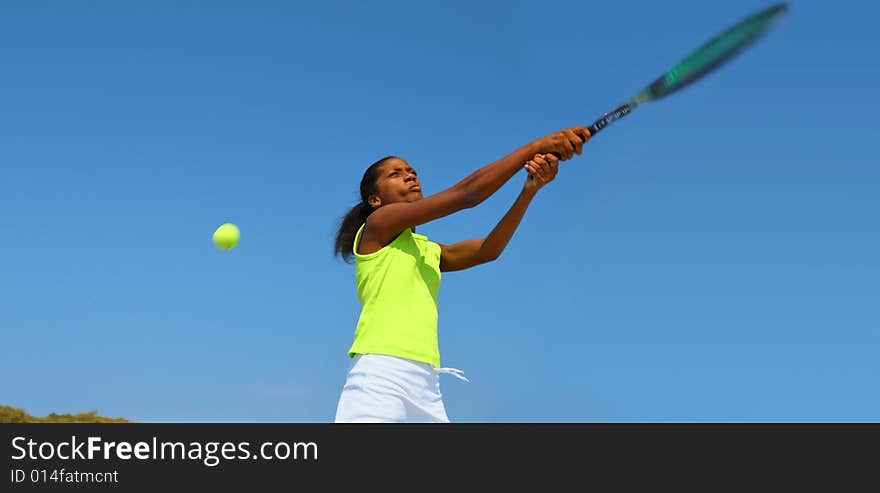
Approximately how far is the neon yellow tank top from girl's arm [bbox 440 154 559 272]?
1.63ft

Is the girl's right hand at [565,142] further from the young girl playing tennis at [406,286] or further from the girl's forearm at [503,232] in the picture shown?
the girl's forearm at [503,232]

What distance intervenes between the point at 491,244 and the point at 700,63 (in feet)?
6.57

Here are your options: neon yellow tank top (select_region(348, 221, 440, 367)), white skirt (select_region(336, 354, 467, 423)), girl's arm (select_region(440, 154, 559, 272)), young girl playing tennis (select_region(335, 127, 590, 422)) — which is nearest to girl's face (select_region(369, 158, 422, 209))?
young girl playing tennis (select_region(335, 127, 590, 422))

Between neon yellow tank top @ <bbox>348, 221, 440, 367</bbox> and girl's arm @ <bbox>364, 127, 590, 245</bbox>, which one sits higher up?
girl's arm @ <bbox>364, 127, 590, 245</bbox>

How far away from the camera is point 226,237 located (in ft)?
32.9

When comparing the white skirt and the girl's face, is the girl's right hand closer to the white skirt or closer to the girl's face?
the girl's face

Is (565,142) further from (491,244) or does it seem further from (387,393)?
(387,393)

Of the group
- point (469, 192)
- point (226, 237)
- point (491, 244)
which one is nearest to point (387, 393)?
point (469, 192)

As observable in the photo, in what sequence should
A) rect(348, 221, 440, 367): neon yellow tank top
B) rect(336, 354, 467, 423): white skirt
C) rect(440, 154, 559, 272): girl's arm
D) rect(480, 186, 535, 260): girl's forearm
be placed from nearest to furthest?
rect(336, 354, 467, 423): white skirt < rect(348, 221, 440, 367): neon yellow tank top < rect(440, 154, 559, 272): girl's arm < rect(480, 186, 535, 260): girl's forearm

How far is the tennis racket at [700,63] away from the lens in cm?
639

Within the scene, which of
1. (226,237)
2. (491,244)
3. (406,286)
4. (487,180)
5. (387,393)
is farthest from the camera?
(226,237)

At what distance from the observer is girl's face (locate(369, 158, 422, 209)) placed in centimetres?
668

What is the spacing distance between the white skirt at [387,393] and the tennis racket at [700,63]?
206 centimetres
